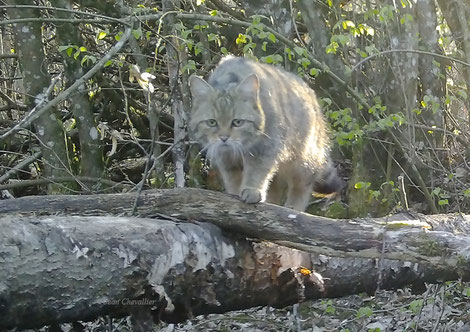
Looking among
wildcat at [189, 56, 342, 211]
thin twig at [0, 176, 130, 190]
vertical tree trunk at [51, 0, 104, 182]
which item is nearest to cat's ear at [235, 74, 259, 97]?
wildcat at [189, 56, 342, 211]

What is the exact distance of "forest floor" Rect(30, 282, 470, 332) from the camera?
517 centimetres

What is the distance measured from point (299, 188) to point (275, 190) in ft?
0.63

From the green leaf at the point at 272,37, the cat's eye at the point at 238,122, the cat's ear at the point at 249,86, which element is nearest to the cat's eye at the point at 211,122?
the cat's eye at the point at 238,122

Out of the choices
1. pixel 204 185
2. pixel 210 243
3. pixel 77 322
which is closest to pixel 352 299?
pixel 204 185

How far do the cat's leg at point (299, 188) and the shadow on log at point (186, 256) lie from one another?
124cm

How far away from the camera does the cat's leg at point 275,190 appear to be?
5500 mm

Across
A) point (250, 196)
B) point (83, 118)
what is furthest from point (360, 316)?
point (83, 118)

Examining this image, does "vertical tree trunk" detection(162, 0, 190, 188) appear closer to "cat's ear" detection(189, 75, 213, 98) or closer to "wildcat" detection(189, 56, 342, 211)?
"wildcat" detection(189, 56, 342, 211)

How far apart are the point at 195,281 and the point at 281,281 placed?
0.60 metres

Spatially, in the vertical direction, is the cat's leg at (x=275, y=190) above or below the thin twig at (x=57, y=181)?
below

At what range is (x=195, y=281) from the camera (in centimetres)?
345

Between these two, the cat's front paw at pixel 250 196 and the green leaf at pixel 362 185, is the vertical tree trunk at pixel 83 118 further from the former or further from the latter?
the cat's front paw at pixel 250 196

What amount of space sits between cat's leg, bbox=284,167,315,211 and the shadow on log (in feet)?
4.06

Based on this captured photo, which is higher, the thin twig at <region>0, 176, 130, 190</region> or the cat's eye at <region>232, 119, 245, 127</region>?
the cat's eye at <region>232, 119, 245, 127</region>
